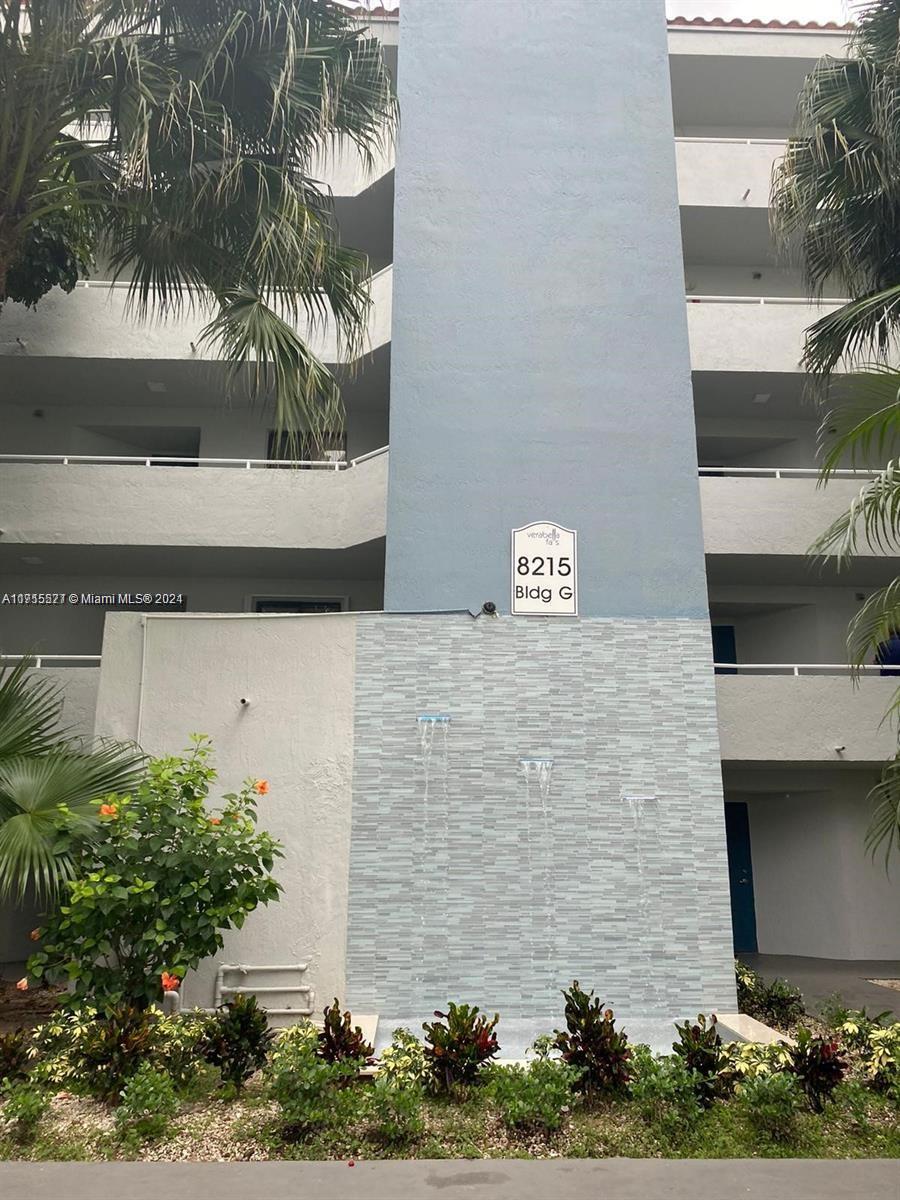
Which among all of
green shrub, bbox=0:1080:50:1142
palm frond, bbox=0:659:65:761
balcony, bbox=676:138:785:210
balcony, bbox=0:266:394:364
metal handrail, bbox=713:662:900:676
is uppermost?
balcony, bbox=676:138:785:210

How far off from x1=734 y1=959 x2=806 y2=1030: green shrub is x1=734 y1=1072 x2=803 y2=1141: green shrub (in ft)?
11.7

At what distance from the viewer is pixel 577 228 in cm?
1168

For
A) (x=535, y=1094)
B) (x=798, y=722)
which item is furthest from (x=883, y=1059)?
(x=798, y=722)

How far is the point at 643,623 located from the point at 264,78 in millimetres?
6335

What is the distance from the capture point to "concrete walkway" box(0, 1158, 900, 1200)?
5.28m

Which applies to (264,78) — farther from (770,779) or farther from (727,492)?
(770,779)

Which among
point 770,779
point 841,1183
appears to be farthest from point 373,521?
point 841,1183

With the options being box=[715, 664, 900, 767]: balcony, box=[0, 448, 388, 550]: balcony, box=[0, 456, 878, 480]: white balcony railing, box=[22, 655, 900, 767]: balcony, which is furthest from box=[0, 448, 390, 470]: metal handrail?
box=[715, 664, 900, 767]: balcony

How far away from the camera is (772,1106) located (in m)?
6.06

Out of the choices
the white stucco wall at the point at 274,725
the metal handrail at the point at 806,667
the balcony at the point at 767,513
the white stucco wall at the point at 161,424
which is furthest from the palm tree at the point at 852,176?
the white stucco wall at the point at 161,424

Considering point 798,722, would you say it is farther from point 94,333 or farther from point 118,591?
point 94,333

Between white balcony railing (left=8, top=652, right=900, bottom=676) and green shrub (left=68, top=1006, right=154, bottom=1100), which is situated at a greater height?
white balcony railing (left=8, top=652, right=900, bottom=676)

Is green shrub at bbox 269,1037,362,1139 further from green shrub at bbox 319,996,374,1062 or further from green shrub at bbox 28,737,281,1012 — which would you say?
green shrub at bbox 28,737,281,1012

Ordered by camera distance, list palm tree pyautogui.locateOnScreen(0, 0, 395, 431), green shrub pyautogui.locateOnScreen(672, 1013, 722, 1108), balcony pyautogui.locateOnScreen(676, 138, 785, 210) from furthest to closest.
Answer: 1. balcony pyautogui.locateOnScreen(676, 138, 785, 210)
2. palm tree pyautogui.locateOnScreen(0, 0, 395, 431)
3. green shrub pyautogui.locateOnScreen(672, 1013, 722, 1108)
